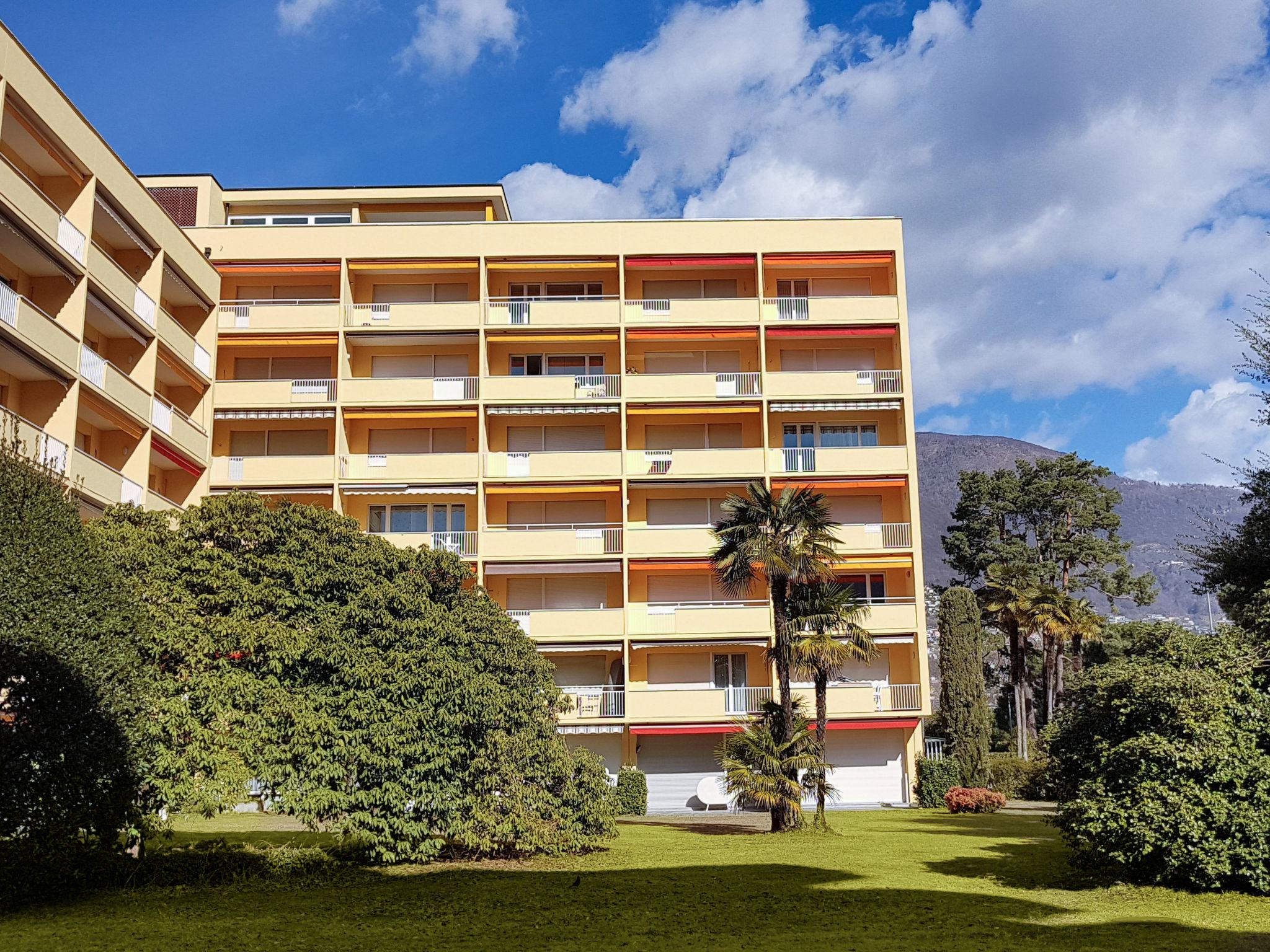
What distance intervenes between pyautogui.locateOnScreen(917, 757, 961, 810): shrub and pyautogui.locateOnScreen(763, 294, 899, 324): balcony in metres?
16.1

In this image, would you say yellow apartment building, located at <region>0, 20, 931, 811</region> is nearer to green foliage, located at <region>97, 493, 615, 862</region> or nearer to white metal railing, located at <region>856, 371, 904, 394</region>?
white metal railing, located at <region>856, 371, 904, 394</region>

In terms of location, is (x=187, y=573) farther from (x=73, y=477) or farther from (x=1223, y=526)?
(x=1223, y=526)

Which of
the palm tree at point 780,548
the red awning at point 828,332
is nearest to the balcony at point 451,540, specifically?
the red awning at point 828,332

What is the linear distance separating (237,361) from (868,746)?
2759 cm

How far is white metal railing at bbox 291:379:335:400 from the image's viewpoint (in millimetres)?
45469

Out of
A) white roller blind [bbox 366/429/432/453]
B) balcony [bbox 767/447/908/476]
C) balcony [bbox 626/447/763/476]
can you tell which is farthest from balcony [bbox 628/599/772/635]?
white roller blind [bbox 366/429/432/453]

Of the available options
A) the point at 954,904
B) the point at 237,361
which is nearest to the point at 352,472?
the point at 237,361

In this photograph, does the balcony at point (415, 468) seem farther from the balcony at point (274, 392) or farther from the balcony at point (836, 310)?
the balcony at point (836, 310)

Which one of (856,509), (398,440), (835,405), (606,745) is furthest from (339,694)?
(856,509)

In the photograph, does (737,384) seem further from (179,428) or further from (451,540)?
(179,428)

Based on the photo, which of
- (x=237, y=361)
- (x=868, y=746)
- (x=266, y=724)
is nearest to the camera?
(x=266, y=724)

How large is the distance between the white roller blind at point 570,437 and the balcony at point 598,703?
30.8ft

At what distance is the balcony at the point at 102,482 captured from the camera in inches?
1187

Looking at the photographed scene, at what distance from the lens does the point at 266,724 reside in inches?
818
